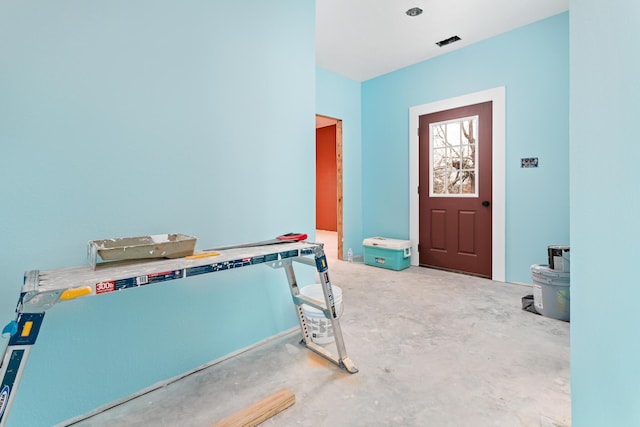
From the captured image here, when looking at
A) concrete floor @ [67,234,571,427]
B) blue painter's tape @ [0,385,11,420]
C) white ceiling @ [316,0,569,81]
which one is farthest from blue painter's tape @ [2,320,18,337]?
white ceiling @ [316,0,569,81]

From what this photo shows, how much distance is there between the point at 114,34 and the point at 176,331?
1.57m

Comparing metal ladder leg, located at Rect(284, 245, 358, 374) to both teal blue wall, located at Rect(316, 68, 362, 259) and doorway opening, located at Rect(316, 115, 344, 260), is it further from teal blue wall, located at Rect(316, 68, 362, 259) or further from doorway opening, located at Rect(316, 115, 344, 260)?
doorway opening, located at Rect(316, 115, 344, 260)

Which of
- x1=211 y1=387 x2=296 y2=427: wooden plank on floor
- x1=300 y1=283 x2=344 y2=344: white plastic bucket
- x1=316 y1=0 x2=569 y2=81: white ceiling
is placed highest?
x1=316 y1=0 x2=569 y2=81: white ceiling

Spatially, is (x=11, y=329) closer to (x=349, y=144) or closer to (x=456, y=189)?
(x=456, y=189)

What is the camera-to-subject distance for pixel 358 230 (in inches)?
195

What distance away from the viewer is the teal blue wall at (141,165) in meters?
1.33

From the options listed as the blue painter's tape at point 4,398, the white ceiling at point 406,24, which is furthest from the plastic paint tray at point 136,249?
the white ceiling at point 406,24

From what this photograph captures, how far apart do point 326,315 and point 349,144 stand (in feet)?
11.1

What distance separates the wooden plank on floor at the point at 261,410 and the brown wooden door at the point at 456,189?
3065 mm

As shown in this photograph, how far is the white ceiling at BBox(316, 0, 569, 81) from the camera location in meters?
2.90

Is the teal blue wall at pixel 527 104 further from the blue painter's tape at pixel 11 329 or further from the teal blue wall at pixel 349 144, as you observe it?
the blue painter's tape at pixel 11 329

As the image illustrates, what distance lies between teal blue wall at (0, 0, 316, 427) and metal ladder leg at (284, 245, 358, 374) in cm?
23

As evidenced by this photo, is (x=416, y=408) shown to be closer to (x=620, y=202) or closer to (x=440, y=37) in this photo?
(x=620, y=202)

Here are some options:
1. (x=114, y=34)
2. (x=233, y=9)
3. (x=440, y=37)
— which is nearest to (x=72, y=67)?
(x=114, y=34)
